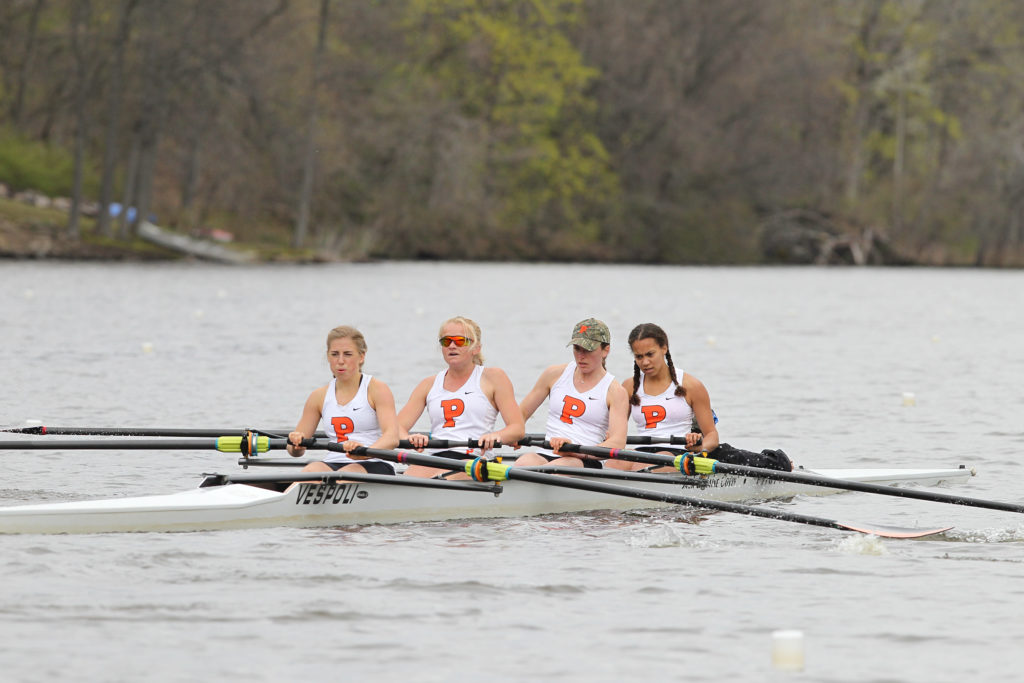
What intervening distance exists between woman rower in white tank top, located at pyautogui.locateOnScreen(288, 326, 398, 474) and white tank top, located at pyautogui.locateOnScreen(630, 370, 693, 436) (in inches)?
77.4

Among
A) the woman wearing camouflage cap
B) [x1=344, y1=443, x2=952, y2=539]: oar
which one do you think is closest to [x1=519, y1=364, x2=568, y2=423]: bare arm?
the woman wearing camouflage cap

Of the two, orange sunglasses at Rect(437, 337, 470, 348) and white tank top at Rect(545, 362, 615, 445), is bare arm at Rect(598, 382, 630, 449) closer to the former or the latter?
white tank top at Rect(545, 362, 615, 445)

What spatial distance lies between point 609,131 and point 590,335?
2620 inches

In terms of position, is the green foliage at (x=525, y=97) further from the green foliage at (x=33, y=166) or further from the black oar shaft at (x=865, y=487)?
the black oar shaft at (x=865, y=487)

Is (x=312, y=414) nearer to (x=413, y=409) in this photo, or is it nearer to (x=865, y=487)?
(x=413, y=409)

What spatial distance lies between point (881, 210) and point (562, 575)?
71.2m

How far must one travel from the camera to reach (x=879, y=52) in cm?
7712

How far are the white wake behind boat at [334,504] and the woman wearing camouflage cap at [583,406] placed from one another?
0.25 m

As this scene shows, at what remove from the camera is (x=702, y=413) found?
432 inches

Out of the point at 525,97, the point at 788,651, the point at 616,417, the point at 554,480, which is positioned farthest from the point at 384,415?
the point at 525,97

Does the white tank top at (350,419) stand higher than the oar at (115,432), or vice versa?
the white tank top at (350,419)

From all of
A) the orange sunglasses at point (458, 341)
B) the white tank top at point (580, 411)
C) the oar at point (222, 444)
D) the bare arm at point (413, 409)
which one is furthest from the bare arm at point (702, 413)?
the bare arm at point (413, 409)

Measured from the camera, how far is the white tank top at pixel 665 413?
1104cm

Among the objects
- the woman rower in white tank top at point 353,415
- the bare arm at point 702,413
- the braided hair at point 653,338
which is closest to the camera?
the woman rower in white tank top at point 353,415
